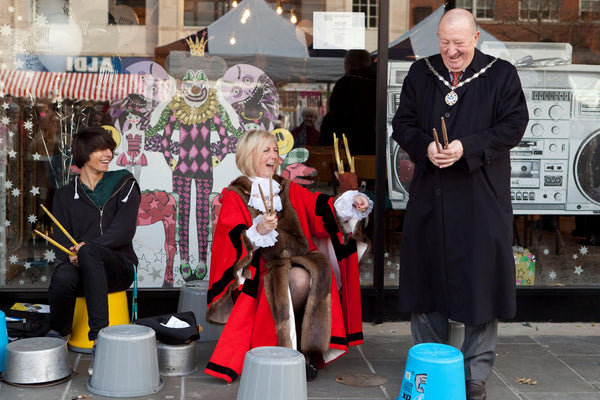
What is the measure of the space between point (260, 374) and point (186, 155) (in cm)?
229

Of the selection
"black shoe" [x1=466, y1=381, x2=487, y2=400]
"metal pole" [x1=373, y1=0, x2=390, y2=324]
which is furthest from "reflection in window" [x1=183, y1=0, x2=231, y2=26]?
"black shoe" [x1=466, y1=381, x2=487, y2=400]

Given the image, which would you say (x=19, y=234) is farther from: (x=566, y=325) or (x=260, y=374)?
(x=566, y=325)

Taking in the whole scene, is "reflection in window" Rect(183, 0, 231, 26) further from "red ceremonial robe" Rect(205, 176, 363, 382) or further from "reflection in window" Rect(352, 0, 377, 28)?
"red ceremonial robe" Rect(205, 176, 363, 382)

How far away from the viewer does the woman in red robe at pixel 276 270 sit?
4.16 meters

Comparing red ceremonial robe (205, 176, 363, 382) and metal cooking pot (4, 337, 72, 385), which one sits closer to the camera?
metal cooking pot (4, 337, 72, 385)

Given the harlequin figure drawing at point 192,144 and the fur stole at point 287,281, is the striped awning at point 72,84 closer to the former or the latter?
the harlequin figure drawing at point 192,144

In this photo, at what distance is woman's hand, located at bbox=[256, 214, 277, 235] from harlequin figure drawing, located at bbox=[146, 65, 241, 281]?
151 cm

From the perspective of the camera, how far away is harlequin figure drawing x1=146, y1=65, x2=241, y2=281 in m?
5.47

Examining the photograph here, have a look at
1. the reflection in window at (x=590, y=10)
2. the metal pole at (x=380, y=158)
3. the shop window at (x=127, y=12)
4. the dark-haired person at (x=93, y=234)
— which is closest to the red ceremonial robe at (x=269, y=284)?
the dark-haired person at (x=93, y=234)

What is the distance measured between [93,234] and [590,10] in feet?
11.6

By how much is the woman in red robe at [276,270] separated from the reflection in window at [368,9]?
1.43 m

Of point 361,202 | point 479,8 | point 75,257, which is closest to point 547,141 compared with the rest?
point 479,8

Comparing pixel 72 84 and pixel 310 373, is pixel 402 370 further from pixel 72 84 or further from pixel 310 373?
pixel 72 84

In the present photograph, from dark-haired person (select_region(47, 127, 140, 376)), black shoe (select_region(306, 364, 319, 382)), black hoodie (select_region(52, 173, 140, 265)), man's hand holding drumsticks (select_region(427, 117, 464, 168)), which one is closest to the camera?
man's hand holding drumsticks (select_region(427, 117, 464, 168))
